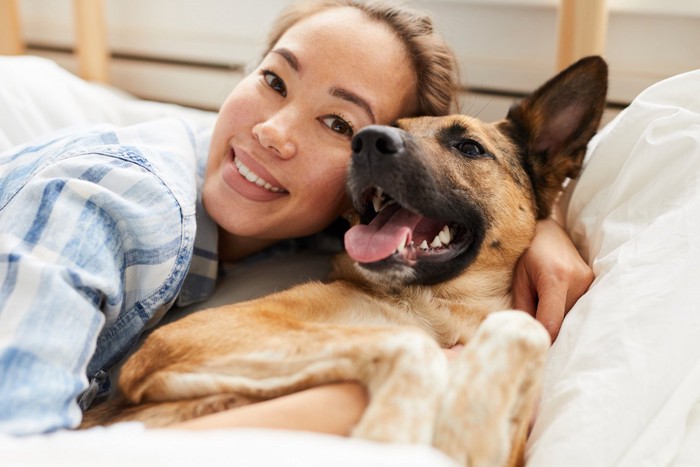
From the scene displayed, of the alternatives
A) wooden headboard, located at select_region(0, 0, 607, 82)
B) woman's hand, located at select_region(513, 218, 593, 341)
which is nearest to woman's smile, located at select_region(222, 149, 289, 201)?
woman's hand, located at select_region(513, 218, 593, 341)

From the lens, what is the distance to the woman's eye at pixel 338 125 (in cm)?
193

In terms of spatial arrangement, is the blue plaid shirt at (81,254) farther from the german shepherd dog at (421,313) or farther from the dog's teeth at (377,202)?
the dog's teeth at (377,202)

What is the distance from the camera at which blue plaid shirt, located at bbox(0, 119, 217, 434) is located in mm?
1229

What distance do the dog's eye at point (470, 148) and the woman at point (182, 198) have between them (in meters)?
0.25

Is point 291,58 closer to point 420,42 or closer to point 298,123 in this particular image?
point 298,123

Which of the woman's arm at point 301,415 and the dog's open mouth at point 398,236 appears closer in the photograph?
the woman's arm at point 301,415

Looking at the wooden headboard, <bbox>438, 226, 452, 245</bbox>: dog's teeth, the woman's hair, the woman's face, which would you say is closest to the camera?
<bbox>438, 226, 452, 245</bbox>: dog's teeth

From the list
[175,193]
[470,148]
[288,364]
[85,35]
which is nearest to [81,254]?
[175,193]

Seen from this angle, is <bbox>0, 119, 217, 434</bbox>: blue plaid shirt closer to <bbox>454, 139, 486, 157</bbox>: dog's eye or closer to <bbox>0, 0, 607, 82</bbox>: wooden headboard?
<bbox>454, 139, 486, 157</bbox>: dog's eye

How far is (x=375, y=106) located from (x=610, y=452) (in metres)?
1.13

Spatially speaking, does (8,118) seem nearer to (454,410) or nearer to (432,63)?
(432,63)

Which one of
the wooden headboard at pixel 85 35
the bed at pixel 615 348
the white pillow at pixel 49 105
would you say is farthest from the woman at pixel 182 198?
the wooden headboard at pixel 85 35

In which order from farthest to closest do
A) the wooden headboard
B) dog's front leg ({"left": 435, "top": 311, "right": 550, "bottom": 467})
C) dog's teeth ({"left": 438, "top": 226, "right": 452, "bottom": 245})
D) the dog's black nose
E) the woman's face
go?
the wooden headboard, the woman's face, dog's teeth ({"left": 438, "top": 226, "right": 452, "bottom": 245}), the dog's black nose, dog's front leg ({"left": 435, "top": 311, "right": 550, "bottom": 467})

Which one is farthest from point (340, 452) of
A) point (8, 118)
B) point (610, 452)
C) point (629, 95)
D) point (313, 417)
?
point (629, 95)
